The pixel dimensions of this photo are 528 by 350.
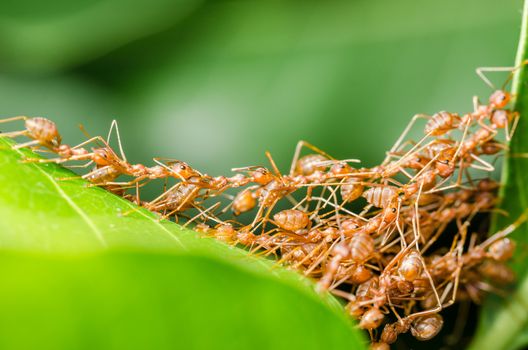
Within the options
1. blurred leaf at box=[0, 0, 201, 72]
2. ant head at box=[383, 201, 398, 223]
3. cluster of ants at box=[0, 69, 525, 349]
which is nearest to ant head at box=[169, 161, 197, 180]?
cluster of ants at box=[0, 69, 525, 349]

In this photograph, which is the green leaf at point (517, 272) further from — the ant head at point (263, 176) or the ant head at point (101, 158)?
the ant head at point (101, 158)

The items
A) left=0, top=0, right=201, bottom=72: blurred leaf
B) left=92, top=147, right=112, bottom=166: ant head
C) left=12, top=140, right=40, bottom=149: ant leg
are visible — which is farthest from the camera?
left=0, top=0, right=201, bottom=72: blurred leaf

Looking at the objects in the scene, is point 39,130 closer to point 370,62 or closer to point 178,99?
point 178,99

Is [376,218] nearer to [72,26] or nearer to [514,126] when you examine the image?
[514,126]

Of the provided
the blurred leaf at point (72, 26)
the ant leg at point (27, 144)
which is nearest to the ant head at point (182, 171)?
the ant leg at point (27, 144)

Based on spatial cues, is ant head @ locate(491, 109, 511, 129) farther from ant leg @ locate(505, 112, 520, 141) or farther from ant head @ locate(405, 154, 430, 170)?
ant head @ locate(405, 154, 430, 170)

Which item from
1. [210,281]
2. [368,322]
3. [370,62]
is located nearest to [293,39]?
[370,62]
